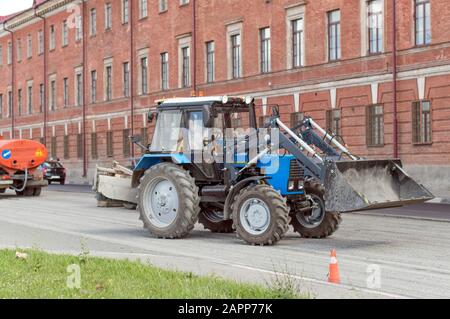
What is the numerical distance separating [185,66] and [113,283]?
34504 millimetres

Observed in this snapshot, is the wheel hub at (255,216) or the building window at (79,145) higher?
the building window at (79,145)

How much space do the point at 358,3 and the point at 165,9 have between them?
1548cm

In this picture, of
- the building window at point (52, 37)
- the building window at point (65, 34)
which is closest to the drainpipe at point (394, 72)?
the building window at point (65, 34)

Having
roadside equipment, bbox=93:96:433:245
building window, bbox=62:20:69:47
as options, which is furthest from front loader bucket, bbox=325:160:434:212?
building window, bbox=62:20:69:47

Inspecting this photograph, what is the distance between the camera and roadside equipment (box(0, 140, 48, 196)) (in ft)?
97.6

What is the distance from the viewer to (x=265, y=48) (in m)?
36.7

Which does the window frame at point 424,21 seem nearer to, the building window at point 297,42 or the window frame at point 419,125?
the window frame at point 419,125

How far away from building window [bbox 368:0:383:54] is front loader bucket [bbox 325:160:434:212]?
17603 mm

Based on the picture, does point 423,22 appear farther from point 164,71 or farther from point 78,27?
point 78,27

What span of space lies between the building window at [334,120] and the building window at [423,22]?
15.7 feet

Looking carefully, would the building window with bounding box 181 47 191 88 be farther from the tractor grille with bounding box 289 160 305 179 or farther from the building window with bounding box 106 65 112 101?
the tractor grille with bounding box 289 160 305 179

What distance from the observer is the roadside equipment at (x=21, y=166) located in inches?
1171

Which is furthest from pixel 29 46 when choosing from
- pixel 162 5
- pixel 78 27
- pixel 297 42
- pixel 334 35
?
pixel 334 35

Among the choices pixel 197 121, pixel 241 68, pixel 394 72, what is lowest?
pixel 197 121
